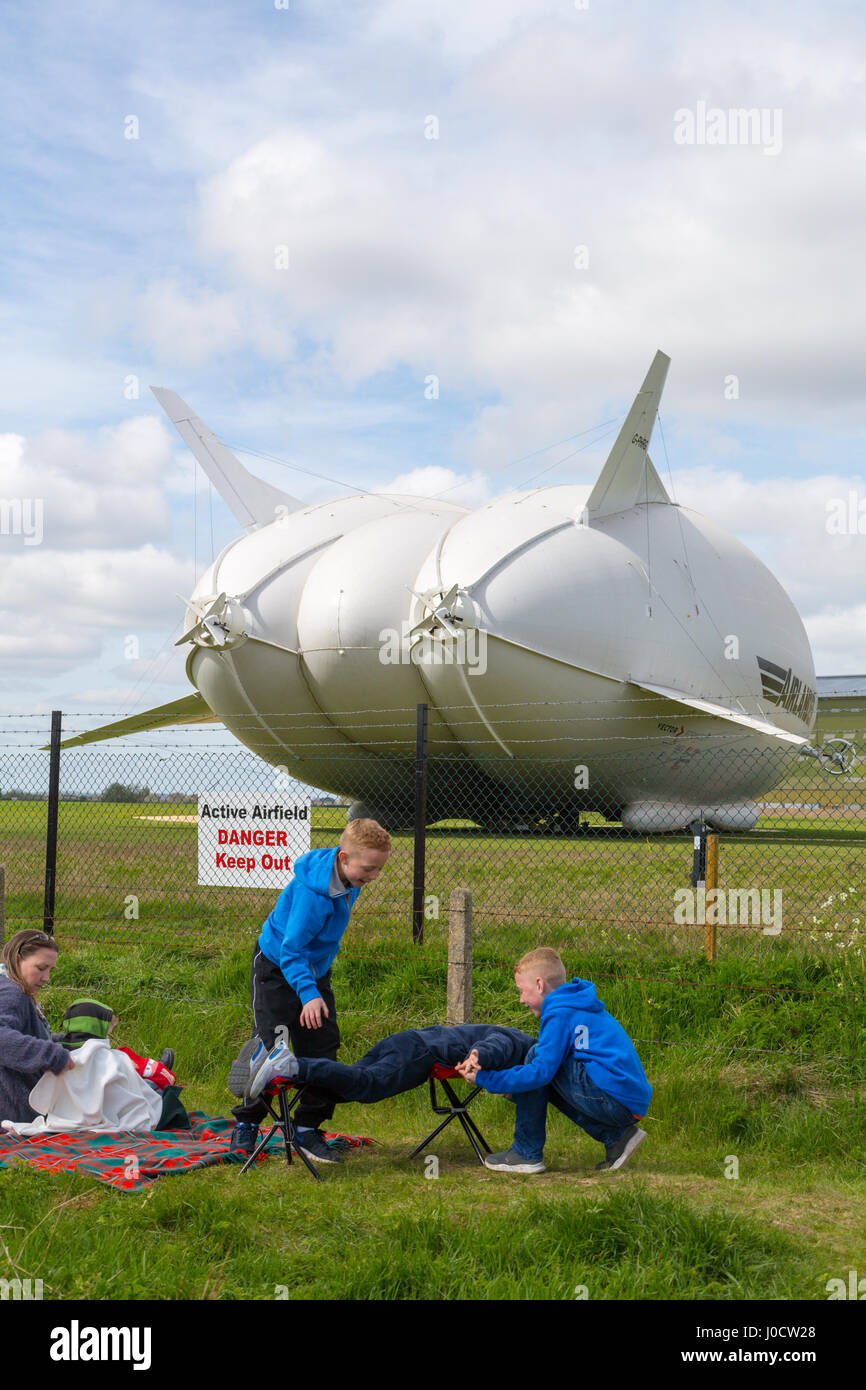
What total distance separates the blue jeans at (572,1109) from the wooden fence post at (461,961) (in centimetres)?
164

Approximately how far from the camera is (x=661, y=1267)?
398cm

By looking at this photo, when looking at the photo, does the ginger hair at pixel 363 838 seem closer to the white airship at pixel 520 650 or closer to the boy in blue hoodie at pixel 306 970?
the boy in blue hoodie at pixel 306 970

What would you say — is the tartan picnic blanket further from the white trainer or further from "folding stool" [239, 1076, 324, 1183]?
the white trainer

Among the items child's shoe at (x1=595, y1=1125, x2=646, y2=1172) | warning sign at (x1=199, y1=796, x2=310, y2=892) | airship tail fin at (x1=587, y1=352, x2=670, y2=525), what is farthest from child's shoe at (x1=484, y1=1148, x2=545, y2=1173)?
airship tail fin at (x1=587, y1=352, x2=670, y2=525)

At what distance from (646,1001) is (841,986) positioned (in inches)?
43.5

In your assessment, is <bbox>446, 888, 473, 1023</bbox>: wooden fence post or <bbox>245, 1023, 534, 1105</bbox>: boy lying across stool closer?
<bbox>245, 1023, 534, 1105</bbox>: boy lying across stool

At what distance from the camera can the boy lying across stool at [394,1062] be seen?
5262mm

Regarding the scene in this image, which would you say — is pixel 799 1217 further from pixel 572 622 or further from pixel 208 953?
pixel 572 622

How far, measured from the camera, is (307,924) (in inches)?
219

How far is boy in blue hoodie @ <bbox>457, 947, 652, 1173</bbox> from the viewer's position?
211 inches

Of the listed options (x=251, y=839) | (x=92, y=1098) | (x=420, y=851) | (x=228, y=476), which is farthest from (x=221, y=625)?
(x=92, y=1098)

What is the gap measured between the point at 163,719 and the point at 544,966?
19706 mm

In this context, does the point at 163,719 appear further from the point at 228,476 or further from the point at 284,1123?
the point at 284,1123

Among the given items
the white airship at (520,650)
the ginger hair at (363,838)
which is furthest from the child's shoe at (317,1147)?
the white airship at (520,650)
